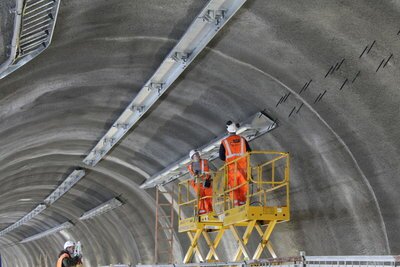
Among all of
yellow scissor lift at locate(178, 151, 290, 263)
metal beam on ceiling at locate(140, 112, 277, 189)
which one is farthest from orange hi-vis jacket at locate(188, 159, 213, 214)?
metal beam on ceiling at locate(140, 112, 277, 189)

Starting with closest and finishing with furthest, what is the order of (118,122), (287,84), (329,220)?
(287,84) → (329,220) → (118,122)

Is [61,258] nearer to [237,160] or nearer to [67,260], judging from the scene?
[67,260]

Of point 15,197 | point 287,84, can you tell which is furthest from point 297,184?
point 15,197

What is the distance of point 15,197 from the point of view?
25.9 metres

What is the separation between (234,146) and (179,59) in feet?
7.08

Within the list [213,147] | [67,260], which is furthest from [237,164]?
[67,260]

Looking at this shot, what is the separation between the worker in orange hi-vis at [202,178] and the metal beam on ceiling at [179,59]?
1.50 metres

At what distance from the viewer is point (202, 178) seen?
1502cm

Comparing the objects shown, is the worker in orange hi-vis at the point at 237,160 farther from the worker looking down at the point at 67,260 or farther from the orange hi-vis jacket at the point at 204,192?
the worker looking down at the point at 67,260

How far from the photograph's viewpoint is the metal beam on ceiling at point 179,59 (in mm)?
9219

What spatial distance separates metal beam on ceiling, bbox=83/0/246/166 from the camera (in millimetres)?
9219

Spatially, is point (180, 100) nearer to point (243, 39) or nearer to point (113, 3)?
point (243, 39)

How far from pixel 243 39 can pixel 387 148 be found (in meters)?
2.51

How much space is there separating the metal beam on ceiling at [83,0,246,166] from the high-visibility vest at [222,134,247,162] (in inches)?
56.3
